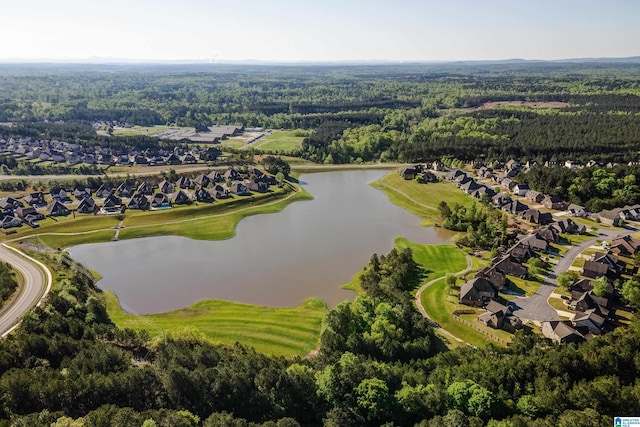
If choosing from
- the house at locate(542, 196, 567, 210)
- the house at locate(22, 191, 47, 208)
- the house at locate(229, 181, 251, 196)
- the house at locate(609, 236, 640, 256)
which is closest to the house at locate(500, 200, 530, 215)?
the house at locate(542, 196, 567, 210)

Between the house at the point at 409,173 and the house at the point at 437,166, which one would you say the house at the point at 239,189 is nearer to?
the house at the point at 409,173

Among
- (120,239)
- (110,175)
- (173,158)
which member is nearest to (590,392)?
(120,239)

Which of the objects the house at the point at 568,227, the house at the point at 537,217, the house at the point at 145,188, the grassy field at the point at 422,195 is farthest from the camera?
→ the house at the point at 145,188

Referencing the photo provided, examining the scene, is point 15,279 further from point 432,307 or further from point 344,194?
point 344,194

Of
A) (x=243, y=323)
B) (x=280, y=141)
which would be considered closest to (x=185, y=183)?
(x=243, y=323)

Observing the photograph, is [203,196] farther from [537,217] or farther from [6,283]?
[537,217]

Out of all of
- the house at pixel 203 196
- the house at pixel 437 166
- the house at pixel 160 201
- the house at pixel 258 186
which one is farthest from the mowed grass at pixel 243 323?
the house at pixel 437 166
